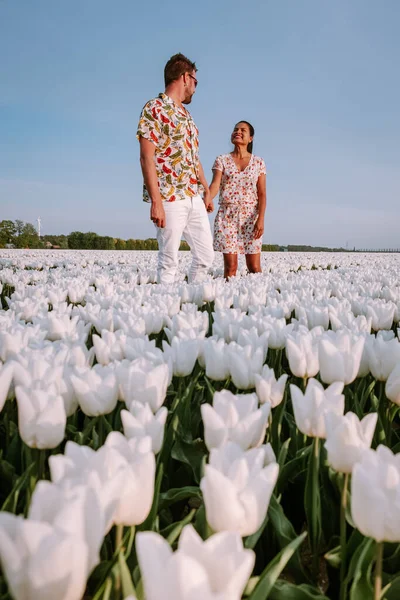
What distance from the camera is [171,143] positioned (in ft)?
16.5

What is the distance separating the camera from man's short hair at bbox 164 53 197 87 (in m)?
4.87

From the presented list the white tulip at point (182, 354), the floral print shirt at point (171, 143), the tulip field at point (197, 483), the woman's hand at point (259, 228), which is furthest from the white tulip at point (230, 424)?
the woman's hand at point (259, 228)

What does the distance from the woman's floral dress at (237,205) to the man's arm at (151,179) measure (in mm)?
2339

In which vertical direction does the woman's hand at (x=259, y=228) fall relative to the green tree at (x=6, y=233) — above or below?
below

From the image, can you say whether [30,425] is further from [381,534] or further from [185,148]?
[185,148]

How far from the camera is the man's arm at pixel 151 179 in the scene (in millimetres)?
4595

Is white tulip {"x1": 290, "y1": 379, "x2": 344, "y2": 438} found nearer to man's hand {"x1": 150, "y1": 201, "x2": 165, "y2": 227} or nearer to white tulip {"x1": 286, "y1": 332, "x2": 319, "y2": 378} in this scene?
white tulip {"x1": 286, "y1": 332, "x2": 319, "y2": 378}

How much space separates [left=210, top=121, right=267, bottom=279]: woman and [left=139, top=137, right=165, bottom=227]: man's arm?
7.39ft

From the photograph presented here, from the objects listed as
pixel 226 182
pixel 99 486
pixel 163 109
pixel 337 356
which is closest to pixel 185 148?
pixel 163 109

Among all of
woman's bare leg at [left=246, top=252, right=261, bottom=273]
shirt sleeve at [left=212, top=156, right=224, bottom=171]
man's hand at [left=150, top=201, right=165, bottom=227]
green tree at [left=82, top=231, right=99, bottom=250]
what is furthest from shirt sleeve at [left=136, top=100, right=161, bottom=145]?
green tree at [left=82, top=231, right=99, bottom=250]

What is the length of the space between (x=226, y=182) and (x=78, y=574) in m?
6.89

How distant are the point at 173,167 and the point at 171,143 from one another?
0.26 meters

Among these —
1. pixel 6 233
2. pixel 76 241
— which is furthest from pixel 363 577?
pixel 76 241

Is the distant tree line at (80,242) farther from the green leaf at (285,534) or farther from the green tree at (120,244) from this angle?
the green leaf at (285,534)
